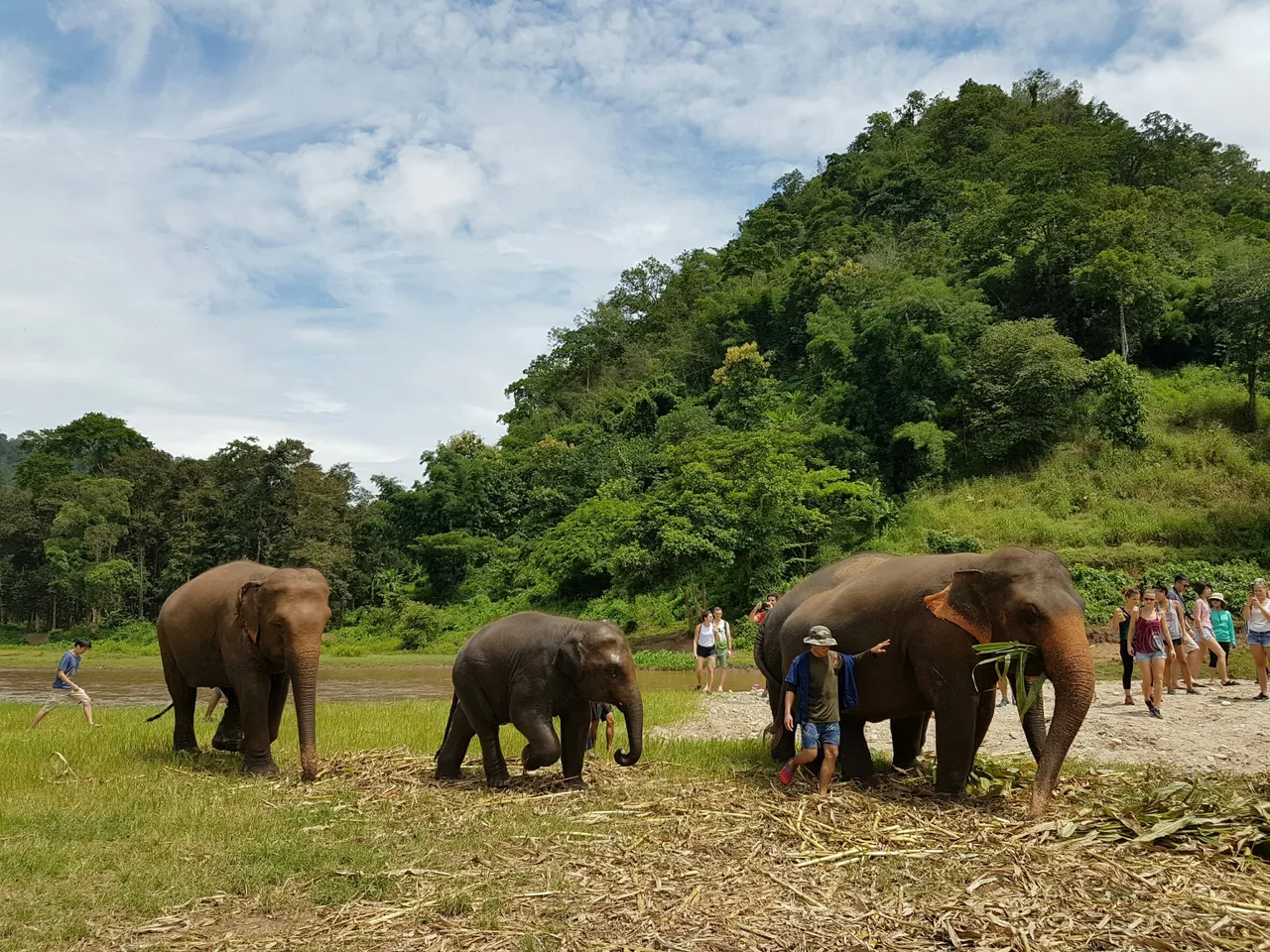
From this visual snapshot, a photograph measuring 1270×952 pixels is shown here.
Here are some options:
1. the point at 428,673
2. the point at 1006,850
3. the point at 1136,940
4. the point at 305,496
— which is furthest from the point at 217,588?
the point at 305,496

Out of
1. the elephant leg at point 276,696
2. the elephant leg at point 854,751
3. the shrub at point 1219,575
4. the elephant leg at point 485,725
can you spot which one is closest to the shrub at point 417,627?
Result: the shrub at point 1219,575

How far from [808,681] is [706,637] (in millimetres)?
12099

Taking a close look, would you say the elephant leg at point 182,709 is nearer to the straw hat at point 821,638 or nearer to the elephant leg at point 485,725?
the elephant leg at point 485,725

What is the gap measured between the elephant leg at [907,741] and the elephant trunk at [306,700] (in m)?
6.34

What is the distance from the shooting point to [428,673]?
3131 centimetres

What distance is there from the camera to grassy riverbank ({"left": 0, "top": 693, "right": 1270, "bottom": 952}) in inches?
205

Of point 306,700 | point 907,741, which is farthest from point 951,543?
point 306,700

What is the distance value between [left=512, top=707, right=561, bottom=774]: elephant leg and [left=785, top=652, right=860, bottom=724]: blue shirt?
8.09ft

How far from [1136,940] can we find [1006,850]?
1.49 metres

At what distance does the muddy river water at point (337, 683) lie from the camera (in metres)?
23.3

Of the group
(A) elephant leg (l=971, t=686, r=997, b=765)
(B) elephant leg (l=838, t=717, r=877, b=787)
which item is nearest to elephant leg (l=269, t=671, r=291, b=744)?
(B) elephant leg (l=838, t=717, r=877, b=787)

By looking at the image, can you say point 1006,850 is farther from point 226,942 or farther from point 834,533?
point 834,533

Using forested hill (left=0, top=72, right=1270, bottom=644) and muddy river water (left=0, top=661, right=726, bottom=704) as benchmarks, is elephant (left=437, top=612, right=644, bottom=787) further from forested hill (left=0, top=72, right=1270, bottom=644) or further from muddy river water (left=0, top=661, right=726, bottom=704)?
forested hill (left=0, top=72, right=1270, bottom=644)

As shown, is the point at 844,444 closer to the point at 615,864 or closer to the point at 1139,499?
the point at 1139,499
